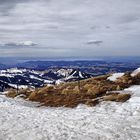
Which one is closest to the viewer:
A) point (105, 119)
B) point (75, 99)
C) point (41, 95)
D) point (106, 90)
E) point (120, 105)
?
point (105, 119)

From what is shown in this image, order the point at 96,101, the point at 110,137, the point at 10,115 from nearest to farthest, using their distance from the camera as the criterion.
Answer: the point at 110,137, the point at 10,115, the point at 96,101

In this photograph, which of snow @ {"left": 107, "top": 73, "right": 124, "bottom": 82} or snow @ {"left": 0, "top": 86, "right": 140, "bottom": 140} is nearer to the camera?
snow @ {"left": 0, "top": 86, "right": 140, "bottom": 140}

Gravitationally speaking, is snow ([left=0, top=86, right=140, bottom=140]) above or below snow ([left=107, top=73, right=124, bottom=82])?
below

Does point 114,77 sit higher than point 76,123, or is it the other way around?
point 114,77

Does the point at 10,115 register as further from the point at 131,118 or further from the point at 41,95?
the point at 41,95

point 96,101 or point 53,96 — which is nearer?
point 96,101

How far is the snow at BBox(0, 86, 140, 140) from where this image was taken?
25875 mm

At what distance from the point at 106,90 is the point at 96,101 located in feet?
26.8

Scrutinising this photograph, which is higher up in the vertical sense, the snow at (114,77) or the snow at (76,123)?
the snow at (114,77)

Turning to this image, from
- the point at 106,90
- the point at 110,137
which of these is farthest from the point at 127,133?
the point at 106,90

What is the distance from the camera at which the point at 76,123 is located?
29.6 metres

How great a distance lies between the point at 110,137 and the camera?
84.3 ft

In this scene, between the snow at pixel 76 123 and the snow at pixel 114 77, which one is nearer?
the snow at pixel 76 123

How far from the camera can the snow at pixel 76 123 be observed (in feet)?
84.9
